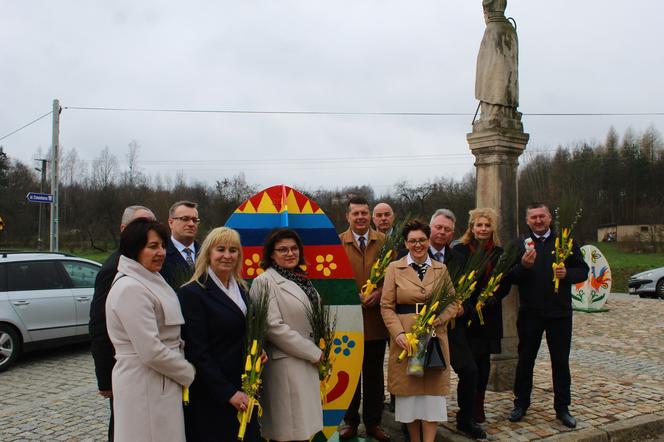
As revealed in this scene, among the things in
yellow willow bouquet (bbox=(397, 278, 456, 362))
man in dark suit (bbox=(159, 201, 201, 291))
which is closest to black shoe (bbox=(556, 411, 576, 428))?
yellow willow bouquet (bbox=(397, 278, 456, 362))

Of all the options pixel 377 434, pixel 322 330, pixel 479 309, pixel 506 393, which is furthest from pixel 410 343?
pixel 506 393

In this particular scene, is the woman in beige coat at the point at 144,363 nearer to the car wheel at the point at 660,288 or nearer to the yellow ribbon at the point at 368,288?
the yellow ribbon at the point at 368,288

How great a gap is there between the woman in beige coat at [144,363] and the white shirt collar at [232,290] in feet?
1.03

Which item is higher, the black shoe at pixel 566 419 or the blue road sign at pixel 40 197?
the blue road sign at pixel 40 197

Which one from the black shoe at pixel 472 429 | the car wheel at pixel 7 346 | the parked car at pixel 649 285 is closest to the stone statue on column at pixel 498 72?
the black shoe at pixel 472 429

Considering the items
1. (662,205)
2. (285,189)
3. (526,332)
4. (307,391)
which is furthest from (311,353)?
(662,205)

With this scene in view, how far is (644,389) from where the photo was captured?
Answer: 6.14m

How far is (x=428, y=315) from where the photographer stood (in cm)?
400

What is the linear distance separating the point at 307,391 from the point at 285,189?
1.60m

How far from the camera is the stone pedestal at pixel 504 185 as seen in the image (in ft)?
19.9

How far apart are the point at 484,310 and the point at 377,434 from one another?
145 centimetres

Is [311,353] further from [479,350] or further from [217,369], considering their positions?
[479,350]

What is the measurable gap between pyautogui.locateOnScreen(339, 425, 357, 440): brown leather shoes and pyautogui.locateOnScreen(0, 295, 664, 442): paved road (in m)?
1.04

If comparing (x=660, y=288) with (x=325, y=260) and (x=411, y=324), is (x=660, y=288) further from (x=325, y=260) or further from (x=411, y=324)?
(x=325, y=260)
